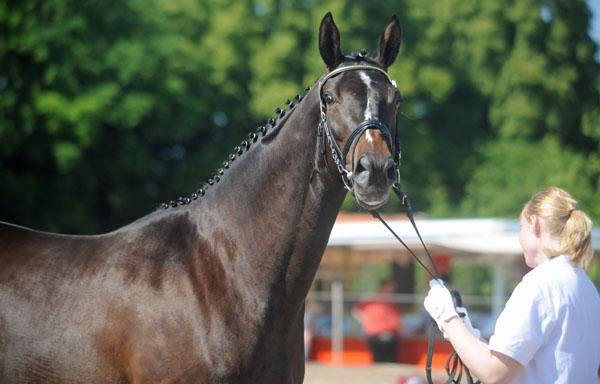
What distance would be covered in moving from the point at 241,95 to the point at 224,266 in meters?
27.3

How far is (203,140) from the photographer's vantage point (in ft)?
102

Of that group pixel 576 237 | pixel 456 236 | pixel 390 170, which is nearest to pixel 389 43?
pixel 390 170

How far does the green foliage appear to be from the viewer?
22500 mm

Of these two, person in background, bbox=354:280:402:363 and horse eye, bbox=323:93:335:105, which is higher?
horse eye, bbox=323:93:335:105

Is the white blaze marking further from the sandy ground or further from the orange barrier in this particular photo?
the orange barrier

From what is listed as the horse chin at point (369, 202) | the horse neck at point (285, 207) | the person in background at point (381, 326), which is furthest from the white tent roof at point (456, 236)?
the horse chin at point (369, 202)

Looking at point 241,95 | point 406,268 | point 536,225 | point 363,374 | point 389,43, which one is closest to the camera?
point 536,225

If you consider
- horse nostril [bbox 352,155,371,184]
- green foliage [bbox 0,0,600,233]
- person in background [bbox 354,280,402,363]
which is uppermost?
green foliage [bbox 0,0,600,233]

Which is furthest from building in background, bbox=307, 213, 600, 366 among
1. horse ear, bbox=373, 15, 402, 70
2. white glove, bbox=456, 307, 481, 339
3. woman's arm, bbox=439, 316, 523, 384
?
woman's arm, bbox=439, 316, 523, 384

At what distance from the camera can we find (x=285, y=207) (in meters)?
3.60

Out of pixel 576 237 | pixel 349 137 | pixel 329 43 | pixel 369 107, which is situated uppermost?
pixel 329 43

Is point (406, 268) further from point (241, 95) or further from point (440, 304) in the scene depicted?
point (241, 95)

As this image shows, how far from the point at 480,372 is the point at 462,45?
1305 inches

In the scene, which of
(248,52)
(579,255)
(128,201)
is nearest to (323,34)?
(579,255)
